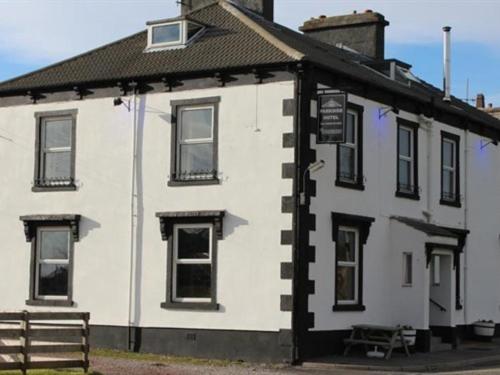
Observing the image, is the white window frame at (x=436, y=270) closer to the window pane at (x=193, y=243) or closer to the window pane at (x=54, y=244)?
the window pane at (x=193, y=243)

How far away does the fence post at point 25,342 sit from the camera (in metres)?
18.2

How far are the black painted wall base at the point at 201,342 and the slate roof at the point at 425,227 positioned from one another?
522cm

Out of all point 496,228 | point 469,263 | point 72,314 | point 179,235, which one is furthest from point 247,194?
point 496,228

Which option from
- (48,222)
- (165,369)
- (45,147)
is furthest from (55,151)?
(165,369)

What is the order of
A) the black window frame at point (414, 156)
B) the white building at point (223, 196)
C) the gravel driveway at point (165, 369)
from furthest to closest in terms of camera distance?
the black window frame at point (414, 156)
the white building at point (223, 196)
the gravel driveway at point (165, 369)

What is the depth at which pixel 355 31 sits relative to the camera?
32156 mm

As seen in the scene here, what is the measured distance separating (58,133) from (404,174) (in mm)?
8896

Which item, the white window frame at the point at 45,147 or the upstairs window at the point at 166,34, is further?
the white window frame at the point at 45,147

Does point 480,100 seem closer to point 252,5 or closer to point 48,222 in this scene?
point 252,5

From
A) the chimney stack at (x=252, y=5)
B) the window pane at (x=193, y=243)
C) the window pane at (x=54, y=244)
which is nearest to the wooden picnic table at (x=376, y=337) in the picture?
the window pane at (x=193, y=243)

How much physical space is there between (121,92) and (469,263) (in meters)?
11.4

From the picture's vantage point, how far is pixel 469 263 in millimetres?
29484

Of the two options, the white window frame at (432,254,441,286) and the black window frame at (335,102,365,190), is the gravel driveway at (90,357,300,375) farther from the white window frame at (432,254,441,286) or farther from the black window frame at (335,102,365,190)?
the white window frame at (432,254,441,286)

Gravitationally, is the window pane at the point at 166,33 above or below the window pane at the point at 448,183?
above
